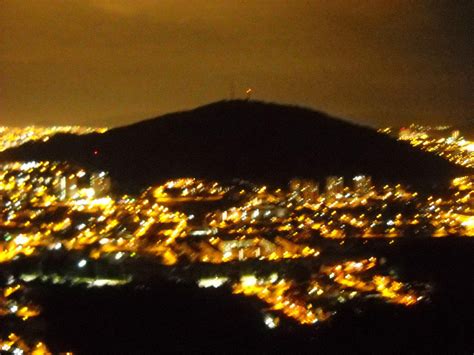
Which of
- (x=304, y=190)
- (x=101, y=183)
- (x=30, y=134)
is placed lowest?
(x=30, y=134)

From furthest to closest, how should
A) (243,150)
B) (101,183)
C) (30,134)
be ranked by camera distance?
(30,134) < (243,150) < (101,183)

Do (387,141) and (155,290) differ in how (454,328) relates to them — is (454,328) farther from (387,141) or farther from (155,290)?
(387,141)

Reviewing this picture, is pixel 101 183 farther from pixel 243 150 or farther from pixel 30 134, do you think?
Result: pixel 30 134

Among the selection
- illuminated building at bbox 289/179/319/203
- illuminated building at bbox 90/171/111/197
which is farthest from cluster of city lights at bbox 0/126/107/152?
illuminated building at bbox 289/179/319/203

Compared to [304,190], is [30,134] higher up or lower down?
lower down

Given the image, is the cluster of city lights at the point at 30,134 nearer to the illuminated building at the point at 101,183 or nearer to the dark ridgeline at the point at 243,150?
the dark ridgeline at the point at 243,150

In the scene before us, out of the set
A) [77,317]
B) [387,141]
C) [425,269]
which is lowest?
[387,141]

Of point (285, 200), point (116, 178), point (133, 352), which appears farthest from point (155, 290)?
point (116, 178)

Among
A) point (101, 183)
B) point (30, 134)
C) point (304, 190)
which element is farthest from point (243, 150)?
point (30, 134)
